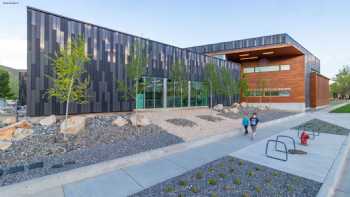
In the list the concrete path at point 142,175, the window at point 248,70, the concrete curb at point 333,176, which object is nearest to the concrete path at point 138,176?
the concrete path at point 142,175

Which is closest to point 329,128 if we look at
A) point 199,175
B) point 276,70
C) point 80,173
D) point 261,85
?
point 199,175

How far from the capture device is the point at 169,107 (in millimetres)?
20188

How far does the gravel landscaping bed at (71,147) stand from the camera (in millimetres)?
4996

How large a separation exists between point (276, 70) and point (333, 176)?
108 ft

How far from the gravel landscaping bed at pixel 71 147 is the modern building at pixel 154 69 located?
366 centimetres

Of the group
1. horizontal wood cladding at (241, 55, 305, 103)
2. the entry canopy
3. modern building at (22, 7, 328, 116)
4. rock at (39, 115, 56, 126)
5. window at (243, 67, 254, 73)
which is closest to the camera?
rock at (39, 115, 56, 126)

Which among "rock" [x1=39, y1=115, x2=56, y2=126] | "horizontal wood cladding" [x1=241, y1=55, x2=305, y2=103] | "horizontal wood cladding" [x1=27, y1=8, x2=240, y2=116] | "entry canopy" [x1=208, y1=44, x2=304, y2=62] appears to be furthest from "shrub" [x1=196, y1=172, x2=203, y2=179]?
"horizontal wood cladding" [x1=241, y1=55, x2=305, y2=103]

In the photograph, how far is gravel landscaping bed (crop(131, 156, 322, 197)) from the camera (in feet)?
12.9

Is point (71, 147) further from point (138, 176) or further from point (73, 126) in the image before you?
point (138, 176)

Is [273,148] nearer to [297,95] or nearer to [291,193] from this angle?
[291,193]

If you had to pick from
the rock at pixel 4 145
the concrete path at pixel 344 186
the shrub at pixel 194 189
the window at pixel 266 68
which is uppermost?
the window at pixel 266 68

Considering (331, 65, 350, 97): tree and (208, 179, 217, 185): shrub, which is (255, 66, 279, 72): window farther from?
(331, 65, 350, 97): tree

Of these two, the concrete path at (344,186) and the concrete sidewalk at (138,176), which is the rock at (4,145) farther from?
the concrete path at (344,186)

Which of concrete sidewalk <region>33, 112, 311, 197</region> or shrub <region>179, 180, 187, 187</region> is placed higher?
shrub <region>179, 180, 187, 187</region>
